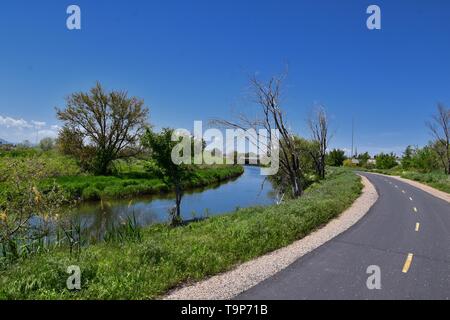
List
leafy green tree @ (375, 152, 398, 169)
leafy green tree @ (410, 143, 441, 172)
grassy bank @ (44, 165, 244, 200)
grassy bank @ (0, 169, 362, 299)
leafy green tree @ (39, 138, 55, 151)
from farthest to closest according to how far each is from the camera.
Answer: leafy green tree @ (39, 138, 55, 151) → leafy green tree @ (375, 152, 398, 169) → leafy green tree @ (410, 143, 441, 172) → grassy bank @ (44, 165, 244, 200) → grassy bank @ (0, 169, 362, 299)

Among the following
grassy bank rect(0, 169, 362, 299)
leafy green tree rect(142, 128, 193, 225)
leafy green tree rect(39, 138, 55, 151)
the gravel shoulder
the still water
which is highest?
leafy green tree rect(39, 138, 55, 151)

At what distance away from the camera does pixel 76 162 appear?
4772 centimetres

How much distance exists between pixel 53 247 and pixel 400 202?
20.6 meters

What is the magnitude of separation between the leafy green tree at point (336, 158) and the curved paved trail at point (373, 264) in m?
77.8

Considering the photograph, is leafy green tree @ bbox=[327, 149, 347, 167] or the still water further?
leafy green tree @ bbox=[327, 149, 347, 167]

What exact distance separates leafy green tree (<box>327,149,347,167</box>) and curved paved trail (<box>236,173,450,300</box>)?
255ft

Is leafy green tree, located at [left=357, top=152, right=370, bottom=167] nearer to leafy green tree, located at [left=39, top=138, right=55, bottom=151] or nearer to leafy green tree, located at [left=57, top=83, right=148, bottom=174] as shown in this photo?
leafy green tree, located at [left=57, top=83, right=148, bottom=174]

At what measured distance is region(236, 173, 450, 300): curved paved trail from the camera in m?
6.97

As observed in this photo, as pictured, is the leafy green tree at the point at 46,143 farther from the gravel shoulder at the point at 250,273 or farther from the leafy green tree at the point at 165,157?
the gravel shoulder at the point at 250,273

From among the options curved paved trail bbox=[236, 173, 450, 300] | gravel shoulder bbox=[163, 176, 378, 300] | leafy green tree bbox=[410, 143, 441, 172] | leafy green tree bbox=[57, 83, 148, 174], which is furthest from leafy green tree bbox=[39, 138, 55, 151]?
curved paved trail bbox=[236, 173, 450, 300]

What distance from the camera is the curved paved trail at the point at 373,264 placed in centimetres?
697

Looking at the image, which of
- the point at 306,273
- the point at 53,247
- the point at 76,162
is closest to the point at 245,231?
the point at 306,273

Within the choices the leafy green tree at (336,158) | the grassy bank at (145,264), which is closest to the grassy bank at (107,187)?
the grassy bank at (145,264)
